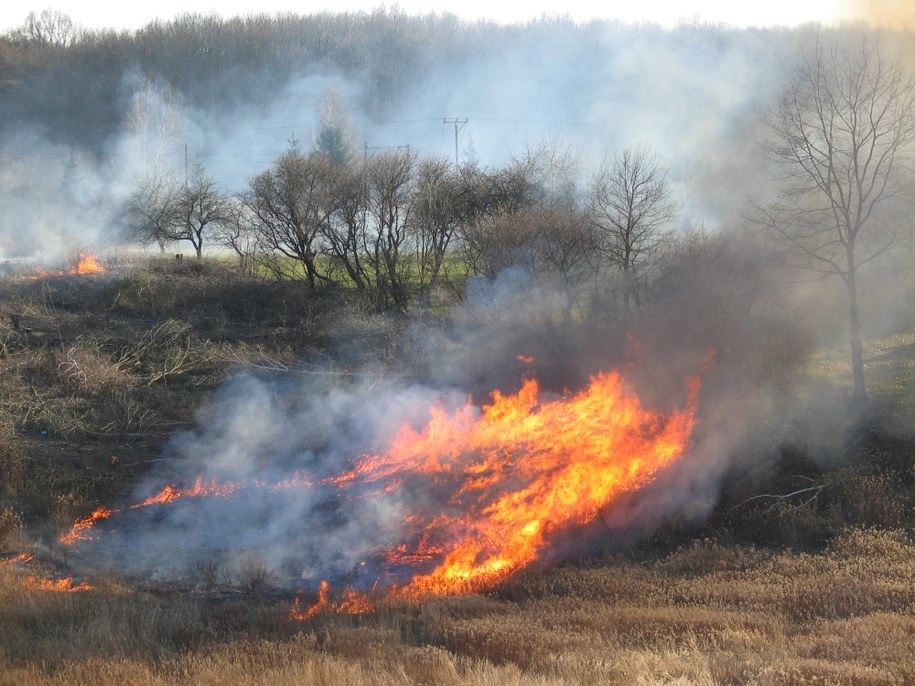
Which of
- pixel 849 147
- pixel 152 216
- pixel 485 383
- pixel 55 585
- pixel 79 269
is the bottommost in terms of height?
pixel 55 585

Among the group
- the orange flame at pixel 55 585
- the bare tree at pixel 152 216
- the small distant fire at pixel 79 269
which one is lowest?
the orange flame at pixel 55 585

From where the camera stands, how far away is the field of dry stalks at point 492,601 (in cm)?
647

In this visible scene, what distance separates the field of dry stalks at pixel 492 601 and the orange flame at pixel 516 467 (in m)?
0.96

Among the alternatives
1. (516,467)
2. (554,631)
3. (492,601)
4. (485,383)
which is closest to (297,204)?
(485,383)

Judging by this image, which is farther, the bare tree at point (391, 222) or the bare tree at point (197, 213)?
the bare tree at point (197, 213)

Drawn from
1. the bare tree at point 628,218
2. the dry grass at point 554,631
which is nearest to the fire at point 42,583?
the dry grass at point 554,631

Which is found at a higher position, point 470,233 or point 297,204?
point 297,204

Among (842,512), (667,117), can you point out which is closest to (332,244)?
(842,512)

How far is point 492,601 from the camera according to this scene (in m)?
9.36

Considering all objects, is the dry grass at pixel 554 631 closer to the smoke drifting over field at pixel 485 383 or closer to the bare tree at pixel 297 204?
the smoke drifting over field at pixel 485 383

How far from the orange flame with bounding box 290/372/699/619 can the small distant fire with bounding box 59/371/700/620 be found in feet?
0.06

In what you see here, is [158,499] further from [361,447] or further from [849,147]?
[849,147]

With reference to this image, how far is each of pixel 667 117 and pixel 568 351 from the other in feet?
79.0

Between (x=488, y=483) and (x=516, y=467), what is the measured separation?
556 mm
